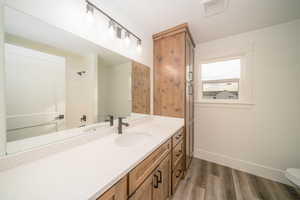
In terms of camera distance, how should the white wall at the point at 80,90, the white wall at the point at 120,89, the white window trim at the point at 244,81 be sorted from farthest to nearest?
1. the white window trim at the point at 244,81
2. the white wall at the point at 120,89
3. the white wall at the point at 80,90

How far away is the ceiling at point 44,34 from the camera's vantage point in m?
0.64

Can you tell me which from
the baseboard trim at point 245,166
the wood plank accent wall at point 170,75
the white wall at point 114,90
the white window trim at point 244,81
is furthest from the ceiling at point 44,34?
the baseboard trim at point 245,166

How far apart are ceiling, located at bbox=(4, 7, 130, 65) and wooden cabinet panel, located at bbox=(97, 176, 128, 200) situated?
1.04 meters

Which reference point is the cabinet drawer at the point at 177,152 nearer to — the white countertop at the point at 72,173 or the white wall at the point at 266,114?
the white countertop at the point at 72,173

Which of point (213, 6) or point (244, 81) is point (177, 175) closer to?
point (244, 81)

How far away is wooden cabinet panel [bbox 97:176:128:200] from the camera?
20.2 inches

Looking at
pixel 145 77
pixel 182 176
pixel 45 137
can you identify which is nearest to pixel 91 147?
pixel 45 137

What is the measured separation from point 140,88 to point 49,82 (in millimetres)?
1045

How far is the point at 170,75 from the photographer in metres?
1.74

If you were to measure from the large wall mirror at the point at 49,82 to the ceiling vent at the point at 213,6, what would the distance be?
1.20 metres

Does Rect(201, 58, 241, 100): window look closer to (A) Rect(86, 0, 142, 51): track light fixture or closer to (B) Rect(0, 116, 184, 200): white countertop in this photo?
(A) Rect(86, 0, 142, 51): track light fixture

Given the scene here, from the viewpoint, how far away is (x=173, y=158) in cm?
129

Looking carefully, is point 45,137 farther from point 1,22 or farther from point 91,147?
point 1,22

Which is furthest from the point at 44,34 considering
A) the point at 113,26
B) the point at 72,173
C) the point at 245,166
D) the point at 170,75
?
the point at 245,166
